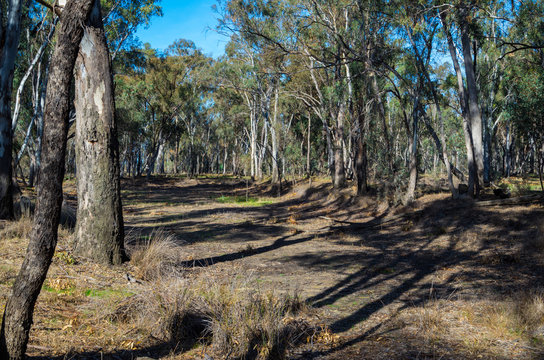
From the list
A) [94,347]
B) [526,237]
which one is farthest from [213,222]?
[94,347]

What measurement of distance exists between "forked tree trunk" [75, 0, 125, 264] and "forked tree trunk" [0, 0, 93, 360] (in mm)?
2962

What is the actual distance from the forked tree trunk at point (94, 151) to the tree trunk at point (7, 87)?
3.37 m

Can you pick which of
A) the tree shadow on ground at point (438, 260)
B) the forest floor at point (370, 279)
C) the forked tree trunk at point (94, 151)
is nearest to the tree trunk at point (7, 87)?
the forest floor at point (370, 279)

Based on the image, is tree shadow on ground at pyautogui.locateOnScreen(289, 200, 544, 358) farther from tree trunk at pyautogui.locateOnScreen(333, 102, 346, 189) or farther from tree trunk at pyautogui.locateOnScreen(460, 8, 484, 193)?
tree trunk at pyautogui.locateOnScreen(333, 102, 346, 189)

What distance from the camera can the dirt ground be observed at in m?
3.99

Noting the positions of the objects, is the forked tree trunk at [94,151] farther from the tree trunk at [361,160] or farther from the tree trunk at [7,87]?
the tree trunk at [361,160]

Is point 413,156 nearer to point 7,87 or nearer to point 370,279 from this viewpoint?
point 370,279

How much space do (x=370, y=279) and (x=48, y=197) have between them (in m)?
5.26

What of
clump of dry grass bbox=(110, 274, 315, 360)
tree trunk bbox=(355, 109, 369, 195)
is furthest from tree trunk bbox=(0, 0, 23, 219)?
tree trunk bbox=(355, 109, 369, 195)

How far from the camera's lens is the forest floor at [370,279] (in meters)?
3.69

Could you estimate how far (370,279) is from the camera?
6648mm

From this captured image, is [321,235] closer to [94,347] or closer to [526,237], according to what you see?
[526,237]

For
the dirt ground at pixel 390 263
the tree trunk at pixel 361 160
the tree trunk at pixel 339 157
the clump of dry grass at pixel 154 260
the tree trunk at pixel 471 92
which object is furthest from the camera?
the tree trunk at pixel 339 157

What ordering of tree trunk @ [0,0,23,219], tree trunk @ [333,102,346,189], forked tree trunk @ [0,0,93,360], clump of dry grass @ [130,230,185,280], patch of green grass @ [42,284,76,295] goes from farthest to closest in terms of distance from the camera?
tree trunk @ [333,102,346,189] → tree trunk @ [0,0,23,219] → clump of dry grass @ [130,230,185,280] → patch of green grass @ [42,284,76,295] → forked tree trunk @ [0,0,93,360]
